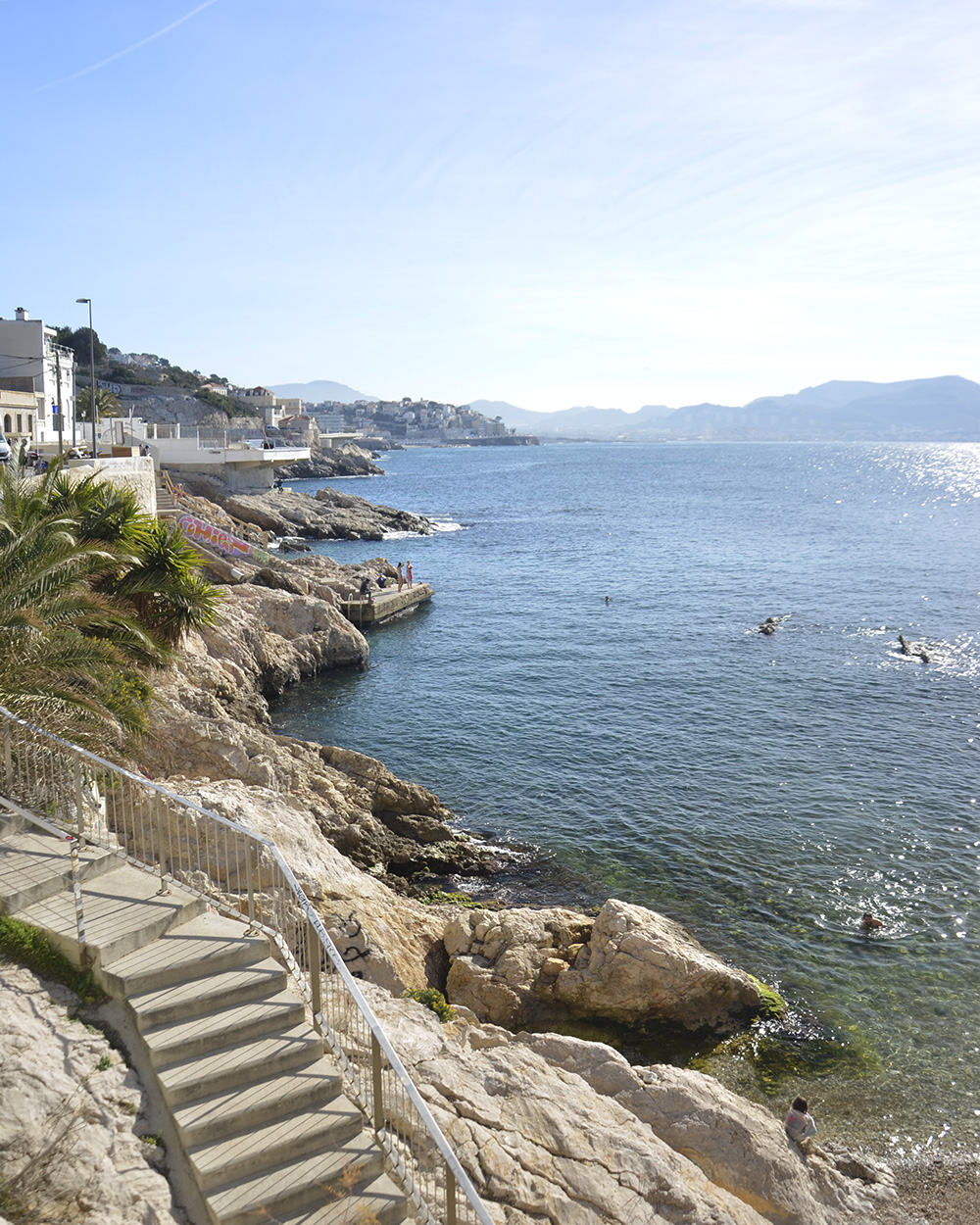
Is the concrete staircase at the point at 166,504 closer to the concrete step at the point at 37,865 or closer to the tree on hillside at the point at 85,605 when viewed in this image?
the tree on hillside at the point at 85,605

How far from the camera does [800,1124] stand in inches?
402

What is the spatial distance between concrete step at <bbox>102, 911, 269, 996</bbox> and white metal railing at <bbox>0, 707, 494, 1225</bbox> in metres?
0.24

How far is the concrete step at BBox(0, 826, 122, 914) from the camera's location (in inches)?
310

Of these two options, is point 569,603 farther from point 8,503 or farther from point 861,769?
point 8,503

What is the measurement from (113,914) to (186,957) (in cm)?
91

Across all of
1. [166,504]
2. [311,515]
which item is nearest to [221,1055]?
[166,504]

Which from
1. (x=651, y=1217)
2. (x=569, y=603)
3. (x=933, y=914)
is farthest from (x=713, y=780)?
(x=569, y=603)

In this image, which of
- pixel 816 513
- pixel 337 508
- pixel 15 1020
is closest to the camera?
pixel 15 1020

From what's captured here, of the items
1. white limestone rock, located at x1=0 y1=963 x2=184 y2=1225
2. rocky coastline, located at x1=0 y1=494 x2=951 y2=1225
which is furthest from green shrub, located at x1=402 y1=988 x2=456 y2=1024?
white limestone rock, located at x1=0 y1=963 x2=184 y2=1225

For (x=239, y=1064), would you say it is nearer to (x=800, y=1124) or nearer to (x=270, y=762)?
(x=800, y=1124)

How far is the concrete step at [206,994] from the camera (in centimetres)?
685

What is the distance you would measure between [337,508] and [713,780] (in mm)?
61208

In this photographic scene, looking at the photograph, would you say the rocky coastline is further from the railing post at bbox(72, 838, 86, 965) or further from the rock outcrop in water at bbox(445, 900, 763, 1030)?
the railing post at bbox(72, 838, 86, 965)

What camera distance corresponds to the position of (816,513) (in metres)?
88.2
